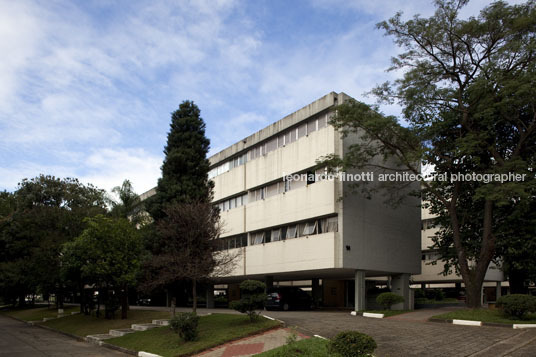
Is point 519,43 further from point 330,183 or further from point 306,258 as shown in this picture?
point 306,258

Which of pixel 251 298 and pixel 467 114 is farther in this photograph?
pixel 467 114

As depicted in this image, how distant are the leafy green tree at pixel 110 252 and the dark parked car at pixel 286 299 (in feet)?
26.7

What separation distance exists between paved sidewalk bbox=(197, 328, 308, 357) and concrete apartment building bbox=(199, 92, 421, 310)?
8.90 meters

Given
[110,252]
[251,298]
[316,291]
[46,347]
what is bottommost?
[46,347]

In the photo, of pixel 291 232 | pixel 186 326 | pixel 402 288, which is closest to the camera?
pixel 186 326

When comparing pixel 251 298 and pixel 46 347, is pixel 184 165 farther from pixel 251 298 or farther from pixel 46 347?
pixel 46 347

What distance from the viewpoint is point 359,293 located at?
25.6 m

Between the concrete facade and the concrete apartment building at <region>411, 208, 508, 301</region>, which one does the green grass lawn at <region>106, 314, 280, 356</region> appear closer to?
the concrete facade

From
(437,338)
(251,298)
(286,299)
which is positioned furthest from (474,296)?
(251,298)

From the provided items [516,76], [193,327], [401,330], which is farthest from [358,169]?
[193,327]

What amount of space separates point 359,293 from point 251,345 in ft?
40.2

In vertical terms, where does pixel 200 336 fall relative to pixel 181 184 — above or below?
below

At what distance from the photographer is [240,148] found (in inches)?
1359

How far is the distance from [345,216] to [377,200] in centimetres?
371
